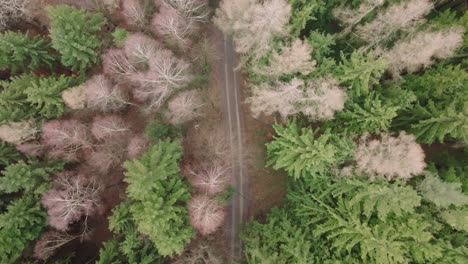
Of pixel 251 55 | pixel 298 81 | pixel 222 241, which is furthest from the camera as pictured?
pixel 222 241

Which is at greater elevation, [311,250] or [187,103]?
[187,103]

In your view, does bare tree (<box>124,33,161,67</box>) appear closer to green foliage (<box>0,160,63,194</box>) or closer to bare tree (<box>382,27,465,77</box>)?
green foliage (<box>0,160,63,194</box>)

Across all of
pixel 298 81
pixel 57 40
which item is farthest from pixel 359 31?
pixel 57 40

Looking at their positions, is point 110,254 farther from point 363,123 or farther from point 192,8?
point 363,123

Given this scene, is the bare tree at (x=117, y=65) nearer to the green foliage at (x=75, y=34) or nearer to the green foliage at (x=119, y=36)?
the green foliage at (x=119, y=36)

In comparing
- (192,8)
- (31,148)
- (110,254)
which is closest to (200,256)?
(110,254)

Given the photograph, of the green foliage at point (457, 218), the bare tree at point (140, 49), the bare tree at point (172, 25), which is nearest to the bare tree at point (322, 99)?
the green foliage at point (457, 218)

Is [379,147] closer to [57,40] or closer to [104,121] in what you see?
[104,121]
